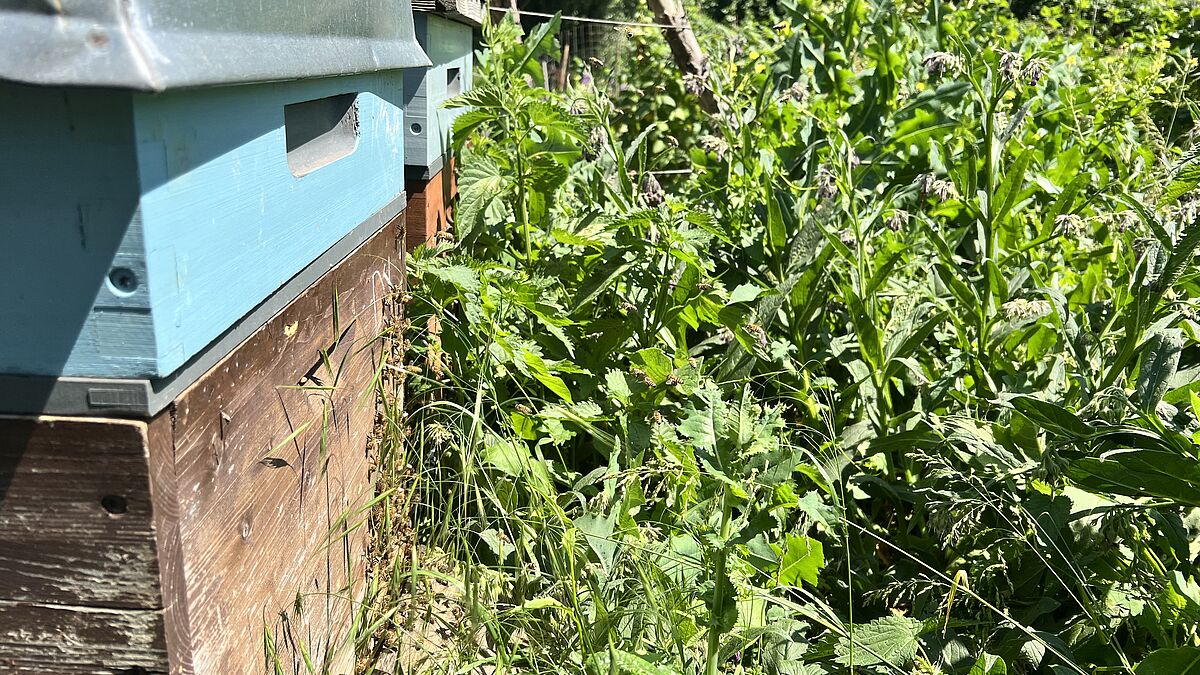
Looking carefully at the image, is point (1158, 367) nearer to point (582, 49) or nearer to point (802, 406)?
point (802, 406)

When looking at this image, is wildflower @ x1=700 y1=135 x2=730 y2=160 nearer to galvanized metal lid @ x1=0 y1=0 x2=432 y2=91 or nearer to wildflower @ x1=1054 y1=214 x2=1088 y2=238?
wildflower @ x1=1054 y1=214 x2=1088 y2=238

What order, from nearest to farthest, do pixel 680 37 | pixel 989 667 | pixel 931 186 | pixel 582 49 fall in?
pixel 989 667
pixel 931 186
pixel 680 37
pixel 582 49

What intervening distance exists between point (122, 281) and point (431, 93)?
1.61m

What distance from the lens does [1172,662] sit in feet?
5.43

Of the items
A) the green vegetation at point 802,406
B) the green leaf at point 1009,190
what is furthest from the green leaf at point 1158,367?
the green leaf at point 1009,190

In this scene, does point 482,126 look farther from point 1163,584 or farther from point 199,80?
point 1163,584

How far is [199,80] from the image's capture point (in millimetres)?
1003

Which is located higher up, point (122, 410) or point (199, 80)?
point (199, 80)

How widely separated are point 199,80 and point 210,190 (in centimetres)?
→ 22

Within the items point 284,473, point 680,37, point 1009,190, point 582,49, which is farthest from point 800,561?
point 582,49

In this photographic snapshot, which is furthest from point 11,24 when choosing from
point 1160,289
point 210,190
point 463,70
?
point 463,70

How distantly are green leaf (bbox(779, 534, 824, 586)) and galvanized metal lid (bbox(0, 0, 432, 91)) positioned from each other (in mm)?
1297

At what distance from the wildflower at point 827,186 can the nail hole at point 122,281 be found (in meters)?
2.19

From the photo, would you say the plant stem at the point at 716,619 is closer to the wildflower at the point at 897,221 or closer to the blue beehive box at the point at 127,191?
the blue beehive box at the point at 127,191
